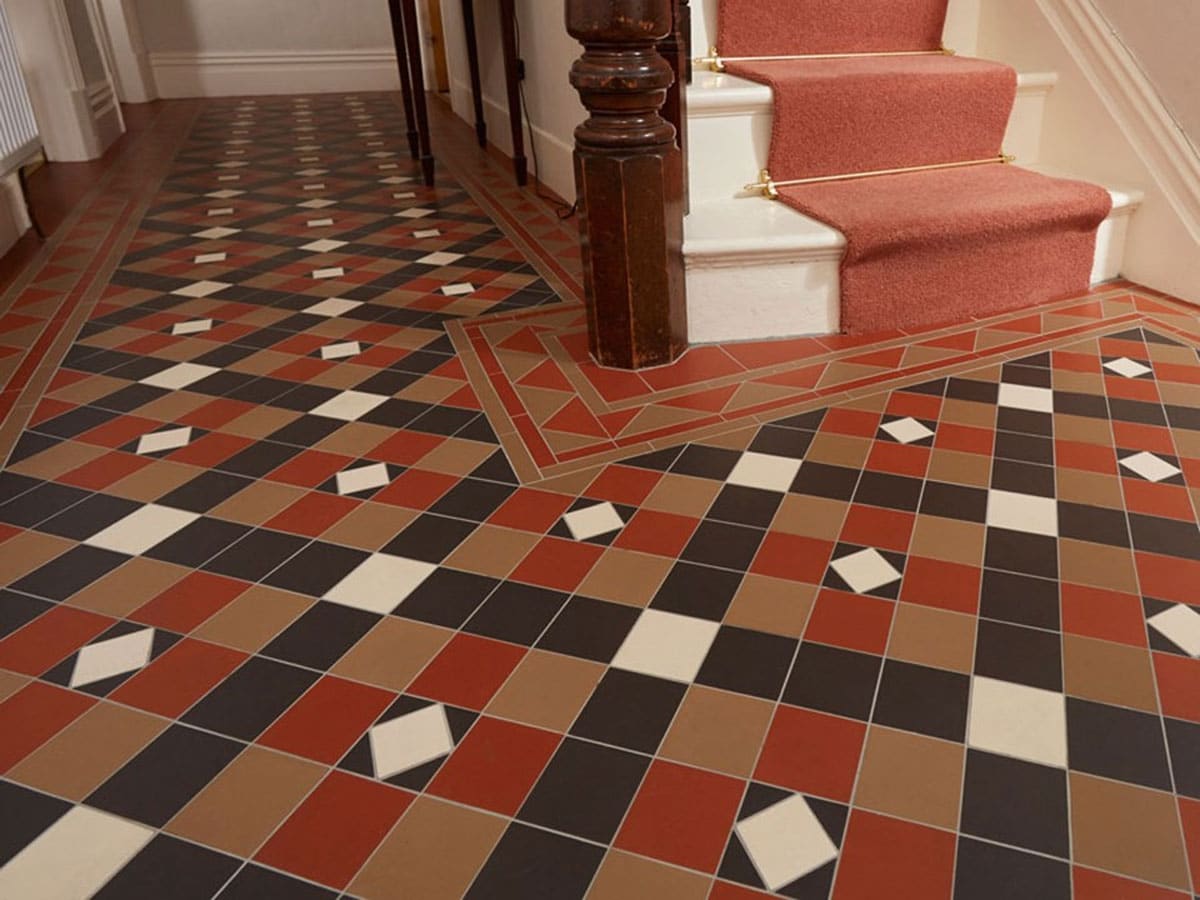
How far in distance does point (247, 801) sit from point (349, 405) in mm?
1313

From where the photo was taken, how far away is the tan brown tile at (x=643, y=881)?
110 centimetres

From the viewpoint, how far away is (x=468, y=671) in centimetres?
Result: 147

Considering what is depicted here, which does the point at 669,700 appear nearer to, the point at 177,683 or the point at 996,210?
the point at 177,683

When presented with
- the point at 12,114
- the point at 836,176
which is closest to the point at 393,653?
the point at 836,176

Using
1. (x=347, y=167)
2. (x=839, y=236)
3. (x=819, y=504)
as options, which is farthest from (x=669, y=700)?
(x=347, y=167)

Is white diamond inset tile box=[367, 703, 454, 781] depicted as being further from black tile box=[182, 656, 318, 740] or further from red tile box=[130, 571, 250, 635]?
red tile box=[130, 571, 250, 635]

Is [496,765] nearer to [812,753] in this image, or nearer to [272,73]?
[812,753]

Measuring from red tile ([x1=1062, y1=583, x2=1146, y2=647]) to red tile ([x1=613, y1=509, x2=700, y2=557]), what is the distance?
26.8 inches

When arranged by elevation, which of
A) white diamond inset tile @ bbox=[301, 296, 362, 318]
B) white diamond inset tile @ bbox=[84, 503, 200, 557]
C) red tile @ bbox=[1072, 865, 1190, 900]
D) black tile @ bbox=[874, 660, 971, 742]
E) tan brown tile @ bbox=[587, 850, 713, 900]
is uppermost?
white diamond inset tile @ bbox=[301, 296, 362, 318]

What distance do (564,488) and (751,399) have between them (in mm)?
608

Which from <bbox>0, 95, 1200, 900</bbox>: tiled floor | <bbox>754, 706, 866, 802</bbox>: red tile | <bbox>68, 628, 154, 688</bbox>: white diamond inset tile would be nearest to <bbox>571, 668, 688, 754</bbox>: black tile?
<bbox>0, 95, 1200, 900</bbox>: tiled floor

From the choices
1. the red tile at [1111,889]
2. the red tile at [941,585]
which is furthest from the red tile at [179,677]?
the red tile at [1111,889]

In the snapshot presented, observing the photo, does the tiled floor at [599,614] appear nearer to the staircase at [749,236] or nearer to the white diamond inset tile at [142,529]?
the white diamond inset tile at [142,529]

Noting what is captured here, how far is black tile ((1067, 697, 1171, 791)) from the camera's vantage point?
1231 millimetres
